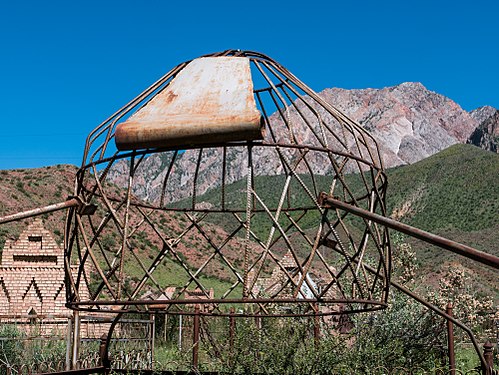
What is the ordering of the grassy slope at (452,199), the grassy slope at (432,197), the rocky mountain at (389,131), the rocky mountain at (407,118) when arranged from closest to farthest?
the grassy slope at (432,197) < the grassy slope at (452,199) < the rocky mountain at (389,131) < the rocky mountain at (407,118)

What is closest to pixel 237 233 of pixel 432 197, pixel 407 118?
pixel 432 197

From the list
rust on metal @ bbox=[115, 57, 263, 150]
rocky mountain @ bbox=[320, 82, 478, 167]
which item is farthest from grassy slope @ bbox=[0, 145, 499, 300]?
rocky mountain @ bbox=[320, 82, 478, 167]

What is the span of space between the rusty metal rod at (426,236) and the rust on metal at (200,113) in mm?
655

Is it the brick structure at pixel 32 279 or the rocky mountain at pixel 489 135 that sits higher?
the rocky mountain at pixel 489 135

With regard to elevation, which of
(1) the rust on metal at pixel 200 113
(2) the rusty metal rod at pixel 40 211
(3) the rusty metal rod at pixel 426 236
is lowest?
(3) the rusty metal rod at pixel 426 236

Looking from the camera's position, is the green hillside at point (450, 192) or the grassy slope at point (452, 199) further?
the green hillside at point (450, 192)

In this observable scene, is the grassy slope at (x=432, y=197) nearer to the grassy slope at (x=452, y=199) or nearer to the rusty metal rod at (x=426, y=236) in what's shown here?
the grassy slope at (x=452, y=199)

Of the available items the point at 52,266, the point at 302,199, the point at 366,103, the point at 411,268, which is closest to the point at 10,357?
the point at 52,266

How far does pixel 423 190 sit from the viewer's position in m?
55.8

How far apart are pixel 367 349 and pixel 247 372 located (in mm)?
1459

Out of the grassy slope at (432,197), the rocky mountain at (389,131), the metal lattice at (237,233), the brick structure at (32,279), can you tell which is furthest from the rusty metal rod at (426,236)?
the rocky mountain at (389,131)

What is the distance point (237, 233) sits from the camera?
4341cm

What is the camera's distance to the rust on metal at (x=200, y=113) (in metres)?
3.77

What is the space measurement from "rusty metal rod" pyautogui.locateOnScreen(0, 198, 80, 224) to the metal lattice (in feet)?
0.25
